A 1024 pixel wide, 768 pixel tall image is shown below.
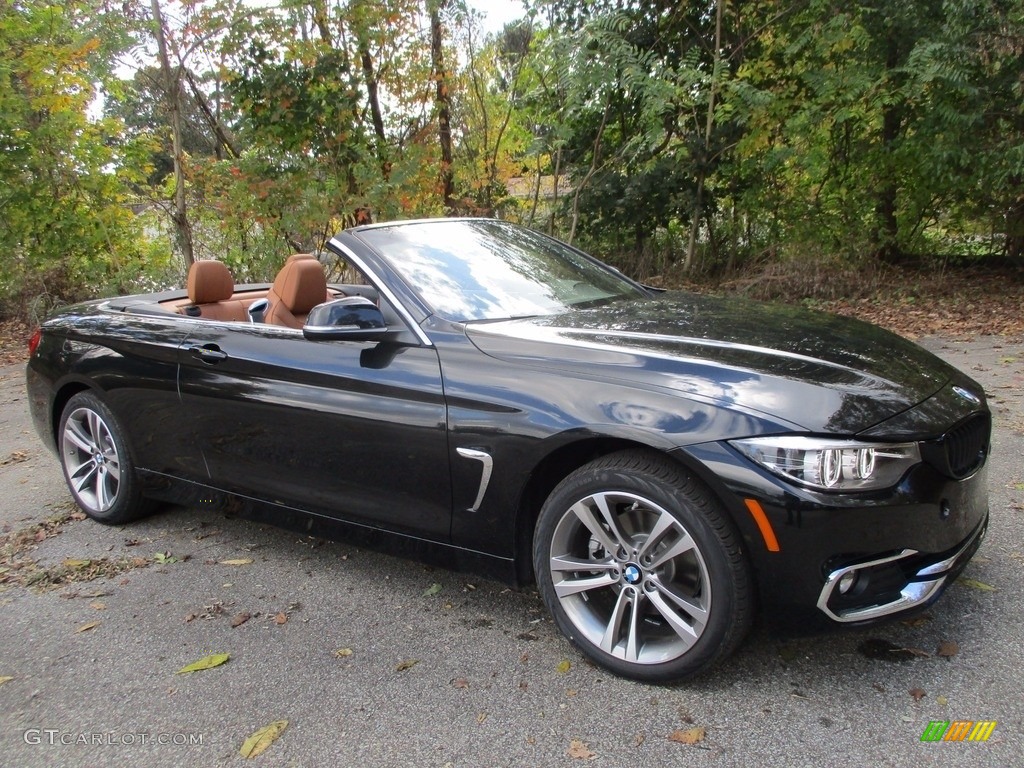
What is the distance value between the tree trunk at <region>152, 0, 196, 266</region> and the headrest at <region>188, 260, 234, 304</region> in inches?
257

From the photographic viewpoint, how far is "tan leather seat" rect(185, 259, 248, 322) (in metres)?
4.58

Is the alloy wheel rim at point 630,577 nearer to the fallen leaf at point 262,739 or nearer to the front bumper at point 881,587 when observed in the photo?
the front bumper at point 881,587

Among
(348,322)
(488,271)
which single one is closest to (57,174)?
(488,271)

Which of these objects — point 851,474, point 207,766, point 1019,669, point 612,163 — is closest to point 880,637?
point 1019,669

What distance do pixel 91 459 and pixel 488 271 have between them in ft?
8.25

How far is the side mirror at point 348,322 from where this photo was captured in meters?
3.13

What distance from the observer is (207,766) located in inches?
96.1

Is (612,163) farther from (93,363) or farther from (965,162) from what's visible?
(93,363)

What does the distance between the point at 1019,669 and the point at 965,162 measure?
8892 millimetres

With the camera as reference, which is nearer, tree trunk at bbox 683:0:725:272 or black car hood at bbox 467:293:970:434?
black car hood at bbox 467:293:970:434

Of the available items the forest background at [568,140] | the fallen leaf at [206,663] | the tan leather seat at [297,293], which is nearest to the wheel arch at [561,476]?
the fallen leaf at [206,663]

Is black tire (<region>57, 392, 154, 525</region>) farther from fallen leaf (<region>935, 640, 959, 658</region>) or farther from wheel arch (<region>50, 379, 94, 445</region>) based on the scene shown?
fallen leaf (<region>935, 640, 959, 658</region>)

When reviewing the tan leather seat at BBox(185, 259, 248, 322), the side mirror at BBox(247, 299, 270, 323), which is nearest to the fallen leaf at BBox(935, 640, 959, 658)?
the side mirror at BBox(247, 299, 270, 323)

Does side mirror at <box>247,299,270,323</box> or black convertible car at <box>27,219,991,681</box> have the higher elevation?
side mirror at <box>247,299,270,323</box>
